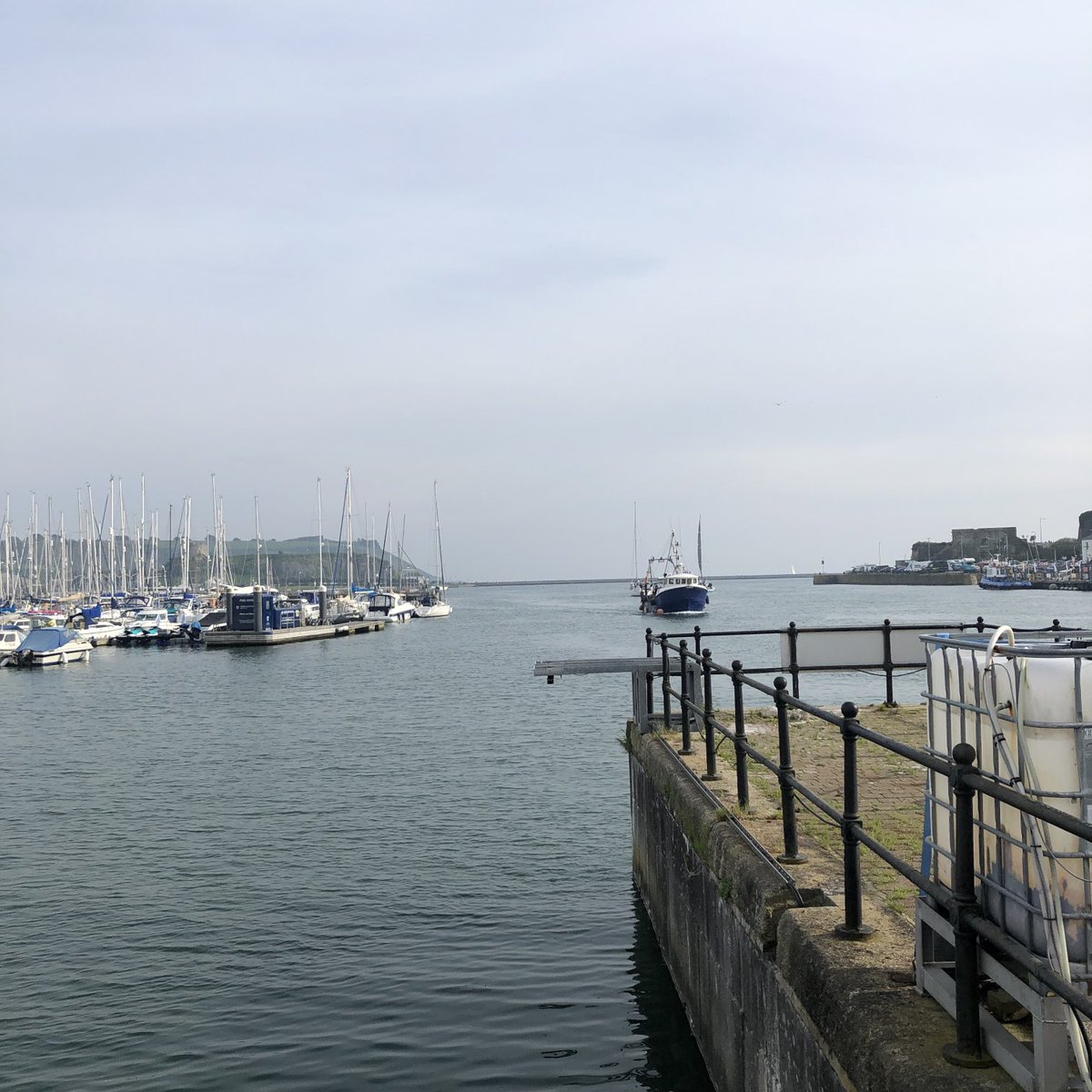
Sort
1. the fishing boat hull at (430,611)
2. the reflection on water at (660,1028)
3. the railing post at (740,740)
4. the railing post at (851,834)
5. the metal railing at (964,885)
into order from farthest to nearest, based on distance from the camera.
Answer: the fishing boat hull at (430,611) < the reflection on water at (660,1028) < the railing post at (740,740) < the railing post at (851,834) < the metal railing at (964,885)

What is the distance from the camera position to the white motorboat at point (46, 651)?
58.3 m

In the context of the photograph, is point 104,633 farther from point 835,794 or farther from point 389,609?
point 835,794

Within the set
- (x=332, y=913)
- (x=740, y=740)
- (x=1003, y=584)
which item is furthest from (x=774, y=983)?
(x=1003, y=584)

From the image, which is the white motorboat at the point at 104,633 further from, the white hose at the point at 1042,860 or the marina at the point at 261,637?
the white hose at the point at 1042,860

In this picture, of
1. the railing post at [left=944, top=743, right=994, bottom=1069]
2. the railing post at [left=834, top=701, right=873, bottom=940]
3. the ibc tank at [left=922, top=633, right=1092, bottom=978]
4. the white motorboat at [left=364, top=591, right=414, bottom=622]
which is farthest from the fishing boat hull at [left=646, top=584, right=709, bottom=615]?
the railing post at [left=944, top=743, right=994, bottom=1069]

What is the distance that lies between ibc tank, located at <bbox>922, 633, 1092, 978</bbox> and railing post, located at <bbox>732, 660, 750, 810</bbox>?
2669 mm

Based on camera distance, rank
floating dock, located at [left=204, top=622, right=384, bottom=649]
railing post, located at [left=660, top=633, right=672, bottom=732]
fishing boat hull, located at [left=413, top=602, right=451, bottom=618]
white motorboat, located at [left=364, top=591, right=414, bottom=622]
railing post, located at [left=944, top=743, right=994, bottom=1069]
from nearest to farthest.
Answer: railing post, located at [left=944, top=743, right=994, bottom=1069]
railing post, located at [left=660, top=633, right=672, bottom=732]
floating dock, located at [left=204, top=622, right=384, bottom=649]
white motorboat, located at [left=364, top=591, right=414, bottom=622]
fishing boat hull, located at [left=413, top=602, right=451, bottom=618]

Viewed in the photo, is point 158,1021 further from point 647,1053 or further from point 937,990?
point 937,990

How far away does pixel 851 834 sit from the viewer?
14.4ft

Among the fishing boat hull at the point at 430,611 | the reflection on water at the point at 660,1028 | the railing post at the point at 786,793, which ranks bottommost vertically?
the fishing boat hull at the point at 430,611

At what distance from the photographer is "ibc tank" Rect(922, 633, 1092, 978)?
3.56 metres

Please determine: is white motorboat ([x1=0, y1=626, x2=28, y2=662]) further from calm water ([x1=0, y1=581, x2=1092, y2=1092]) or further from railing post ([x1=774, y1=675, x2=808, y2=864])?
railing post ([x1=774, y1=675, x2=808, y2=864])

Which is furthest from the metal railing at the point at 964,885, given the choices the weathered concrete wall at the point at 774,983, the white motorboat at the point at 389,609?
the white motorboat at the point at 389,609

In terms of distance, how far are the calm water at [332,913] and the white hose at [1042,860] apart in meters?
4.93
